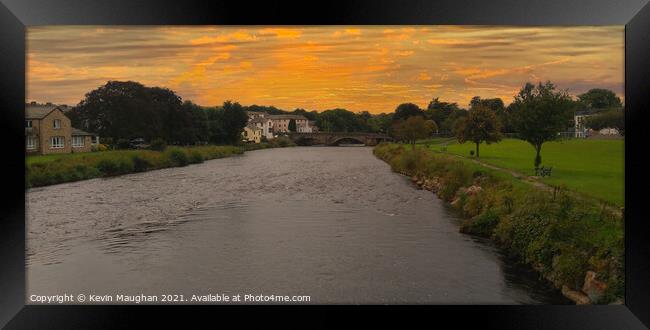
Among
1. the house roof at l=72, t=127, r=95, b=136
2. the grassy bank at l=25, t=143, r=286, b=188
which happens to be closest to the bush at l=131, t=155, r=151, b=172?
Answer: the grassy bank at l=25, t=143, r=286, b=188

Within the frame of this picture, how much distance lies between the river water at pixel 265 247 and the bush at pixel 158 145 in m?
4.61

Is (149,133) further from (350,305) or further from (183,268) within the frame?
(350,305)

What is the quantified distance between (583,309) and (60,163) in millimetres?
17117

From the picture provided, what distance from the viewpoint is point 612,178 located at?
36.5 feet

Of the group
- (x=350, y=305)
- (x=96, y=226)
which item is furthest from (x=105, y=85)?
(x=350, y=305)

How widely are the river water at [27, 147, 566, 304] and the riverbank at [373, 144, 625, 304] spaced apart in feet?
1.34

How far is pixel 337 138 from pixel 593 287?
23.9 m

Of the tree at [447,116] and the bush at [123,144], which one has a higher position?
the tree at [447,116]

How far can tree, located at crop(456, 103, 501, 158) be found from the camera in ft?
63.4

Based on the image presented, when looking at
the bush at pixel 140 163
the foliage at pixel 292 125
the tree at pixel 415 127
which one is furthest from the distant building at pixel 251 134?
the tree at pixel 415 127

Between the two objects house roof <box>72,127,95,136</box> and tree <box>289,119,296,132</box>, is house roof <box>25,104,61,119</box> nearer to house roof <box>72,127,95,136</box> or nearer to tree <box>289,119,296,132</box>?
→ house roof <box>72,127,95,136</box>

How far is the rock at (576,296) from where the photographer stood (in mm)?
7895

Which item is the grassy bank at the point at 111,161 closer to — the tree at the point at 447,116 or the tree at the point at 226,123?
the tree at the point at 226,123

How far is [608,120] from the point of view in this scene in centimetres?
1091
